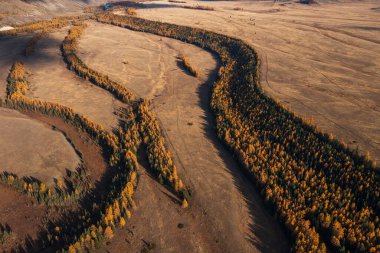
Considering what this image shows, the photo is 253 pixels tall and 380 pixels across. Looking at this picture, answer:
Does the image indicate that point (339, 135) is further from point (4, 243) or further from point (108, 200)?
point (4, 243)

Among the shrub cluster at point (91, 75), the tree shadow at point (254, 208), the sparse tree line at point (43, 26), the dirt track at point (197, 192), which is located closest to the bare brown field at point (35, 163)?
the dirt track at point (197, 192)

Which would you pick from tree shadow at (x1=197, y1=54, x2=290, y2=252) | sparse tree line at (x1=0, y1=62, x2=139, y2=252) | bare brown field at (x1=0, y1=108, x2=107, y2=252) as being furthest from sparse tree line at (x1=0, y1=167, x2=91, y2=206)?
tree shadow at (x1=197, y1=54, x2=290, y2=252)

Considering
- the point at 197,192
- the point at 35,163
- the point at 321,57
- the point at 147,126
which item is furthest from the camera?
the point at 321,57

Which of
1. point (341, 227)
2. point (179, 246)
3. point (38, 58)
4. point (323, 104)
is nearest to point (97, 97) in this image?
point (38, 58)

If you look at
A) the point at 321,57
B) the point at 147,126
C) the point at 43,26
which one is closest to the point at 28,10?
the point at 43,26

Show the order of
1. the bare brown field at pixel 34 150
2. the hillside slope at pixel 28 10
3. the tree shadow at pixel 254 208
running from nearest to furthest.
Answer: the tree shadow at pixel 254 208, the bare brown field at pixel 34 150, the hillside slope at pixel 28 10

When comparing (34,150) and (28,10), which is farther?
(28,10)

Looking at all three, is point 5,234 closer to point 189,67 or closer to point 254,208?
point 254,208

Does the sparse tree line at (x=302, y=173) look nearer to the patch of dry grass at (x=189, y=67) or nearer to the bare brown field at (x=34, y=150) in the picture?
the patch of dry grass at (x=189, y=67)
